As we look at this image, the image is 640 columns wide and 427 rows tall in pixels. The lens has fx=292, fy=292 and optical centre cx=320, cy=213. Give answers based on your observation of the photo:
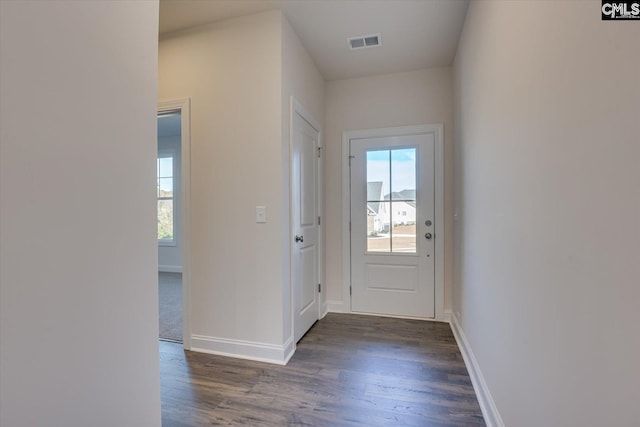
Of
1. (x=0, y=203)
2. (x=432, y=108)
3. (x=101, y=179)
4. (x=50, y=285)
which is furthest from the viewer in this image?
(x=432, y=108)

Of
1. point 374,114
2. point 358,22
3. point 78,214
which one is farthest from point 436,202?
point 78,214

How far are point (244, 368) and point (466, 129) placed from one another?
8.60ft

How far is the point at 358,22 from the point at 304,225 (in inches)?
72.3

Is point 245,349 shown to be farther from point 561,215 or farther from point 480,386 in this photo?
point 561,215

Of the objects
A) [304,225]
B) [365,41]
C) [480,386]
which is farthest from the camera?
[304,225]

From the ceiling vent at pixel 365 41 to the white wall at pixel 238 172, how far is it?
57 centimetres

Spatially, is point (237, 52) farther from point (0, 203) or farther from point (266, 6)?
point (0, 203)

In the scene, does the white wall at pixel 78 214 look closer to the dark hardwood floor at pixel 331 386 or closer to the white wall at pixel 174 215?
the dark hardwood floor at pixel 331 386

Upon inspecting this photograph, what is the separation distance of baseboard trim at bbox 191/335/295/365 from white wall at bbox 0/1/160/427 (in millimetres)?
1143

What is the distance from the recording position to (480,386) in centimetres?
184

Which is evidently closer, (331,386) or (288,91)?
(331,386)

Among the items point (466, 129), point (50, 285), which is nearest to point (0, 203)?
point (50, 285)

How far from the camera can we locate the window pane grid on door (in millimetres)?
3307

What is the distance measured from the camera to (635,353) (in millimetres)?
621
